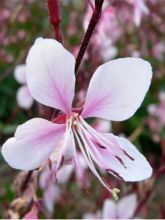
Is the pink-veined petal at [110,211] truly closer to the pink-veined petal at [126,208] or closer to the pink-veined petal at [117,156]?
the pink-veined petal at [126,208]

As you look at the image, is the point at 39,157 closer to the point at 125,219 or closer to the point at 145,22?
the point at 125,219

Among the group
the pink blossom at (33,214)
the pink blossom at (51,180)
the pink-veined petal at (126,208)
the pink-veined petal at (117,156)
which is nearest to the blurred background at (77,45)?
the pink blossom at (51,180)

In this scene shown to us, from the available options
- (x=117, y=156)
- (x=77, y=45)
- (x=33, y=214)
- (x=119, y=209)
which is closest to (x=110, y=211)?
(x=119, y=209)

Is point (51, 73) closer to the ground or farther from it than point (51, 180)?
farther from it

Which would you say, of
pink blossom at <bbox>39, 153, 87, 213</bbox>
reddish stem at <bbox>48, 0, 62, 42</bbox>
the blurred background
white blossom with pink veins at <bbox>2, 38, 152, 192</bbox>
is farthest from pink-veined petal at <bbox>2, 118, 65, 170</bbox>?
the blurred background

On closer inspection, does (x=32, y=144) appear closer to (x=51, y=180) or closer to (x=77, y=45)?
(x=51, y=180)
